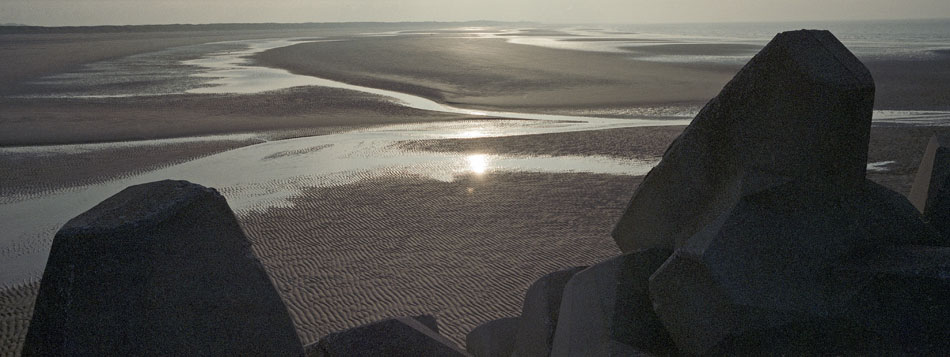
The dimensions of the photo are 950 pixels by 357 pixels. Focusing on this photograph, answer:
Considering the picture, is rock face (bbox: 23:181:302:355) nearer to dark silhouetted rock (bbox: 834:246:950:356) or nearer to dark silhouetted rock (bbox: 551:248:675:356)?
dark silhouetted rock (bbox: 551:248:675:356)

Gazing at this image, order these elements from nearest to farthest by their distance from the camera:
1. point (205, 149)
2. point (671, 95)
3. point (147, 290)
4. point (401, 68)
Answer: point (147, 290)
point (205, 149)
point (671, 95)
point (401, 68)

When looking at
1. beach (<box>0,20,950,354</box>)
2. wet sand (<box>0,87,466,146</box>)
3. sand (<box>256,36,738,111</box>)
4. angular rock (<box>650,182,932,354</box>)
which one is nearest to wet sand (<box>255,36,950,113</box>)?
sand (<box>256,36,738,111</box>)

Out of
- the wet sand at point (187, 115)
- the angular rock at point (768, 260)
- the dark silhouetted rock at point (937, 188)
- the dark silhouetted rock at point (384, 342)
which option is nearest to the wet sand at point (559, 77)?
the wet sand at point (187, 115)

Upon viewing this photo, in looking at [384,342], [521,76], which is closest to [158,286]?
[384,342]

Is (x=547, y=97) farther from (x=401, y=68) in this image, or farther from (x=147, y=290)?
(x=147, y=290)

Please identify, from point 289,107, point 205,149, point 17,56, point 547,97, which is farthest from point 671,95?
point 17,56

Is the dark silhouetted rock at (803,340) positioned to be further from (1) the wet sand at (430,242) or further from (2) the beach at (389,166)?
(2) the beach at (389,166)
